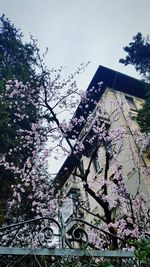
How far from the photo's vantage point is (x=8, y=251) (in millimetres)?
2984

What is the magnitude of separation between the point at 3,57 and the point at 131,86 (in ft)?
30.3

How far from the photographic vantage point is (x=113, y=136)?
50.5 feet

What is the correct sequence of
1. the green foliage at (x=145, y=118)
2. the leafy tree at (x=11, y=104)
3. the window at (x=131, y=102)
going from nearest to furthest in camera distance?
the green foliage at (x=145, y=118), the leafy tree at (x=11, y=104), the window at (x=131, y=102)

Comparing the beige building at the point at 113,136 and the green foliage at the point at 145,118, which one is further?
the beige building at the point at 113,136

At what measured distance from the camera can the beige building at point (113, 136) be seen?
15.7 meters

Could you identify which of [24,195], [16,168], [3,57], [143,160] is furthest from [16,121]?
[143,160]

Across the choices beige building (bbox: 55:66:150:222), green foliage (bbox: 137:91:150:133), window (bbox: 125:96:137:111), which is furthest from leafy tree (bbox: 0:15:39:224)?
window (bbox: 125:96:137:111)

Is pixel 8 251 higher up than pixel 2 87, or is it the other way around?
pixel 2 87

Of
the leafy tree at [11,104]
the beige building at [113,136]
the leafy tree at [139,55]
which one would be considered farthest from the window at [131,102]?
the leafy tree at [11,104]

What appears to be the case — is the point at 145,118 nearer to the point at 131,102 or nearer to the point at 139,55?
the point at 139,55

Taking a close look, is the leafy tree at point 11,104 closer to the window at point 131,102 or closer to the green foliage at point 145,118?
the green foliage at point 145,118

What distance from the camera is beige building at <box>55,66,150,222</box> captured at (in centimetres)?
1566

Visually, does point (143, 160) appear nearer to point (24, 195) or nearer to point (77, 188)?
point (24, 195)

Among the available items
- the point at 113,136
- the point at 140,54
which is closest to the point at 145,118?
the point at 113,136
